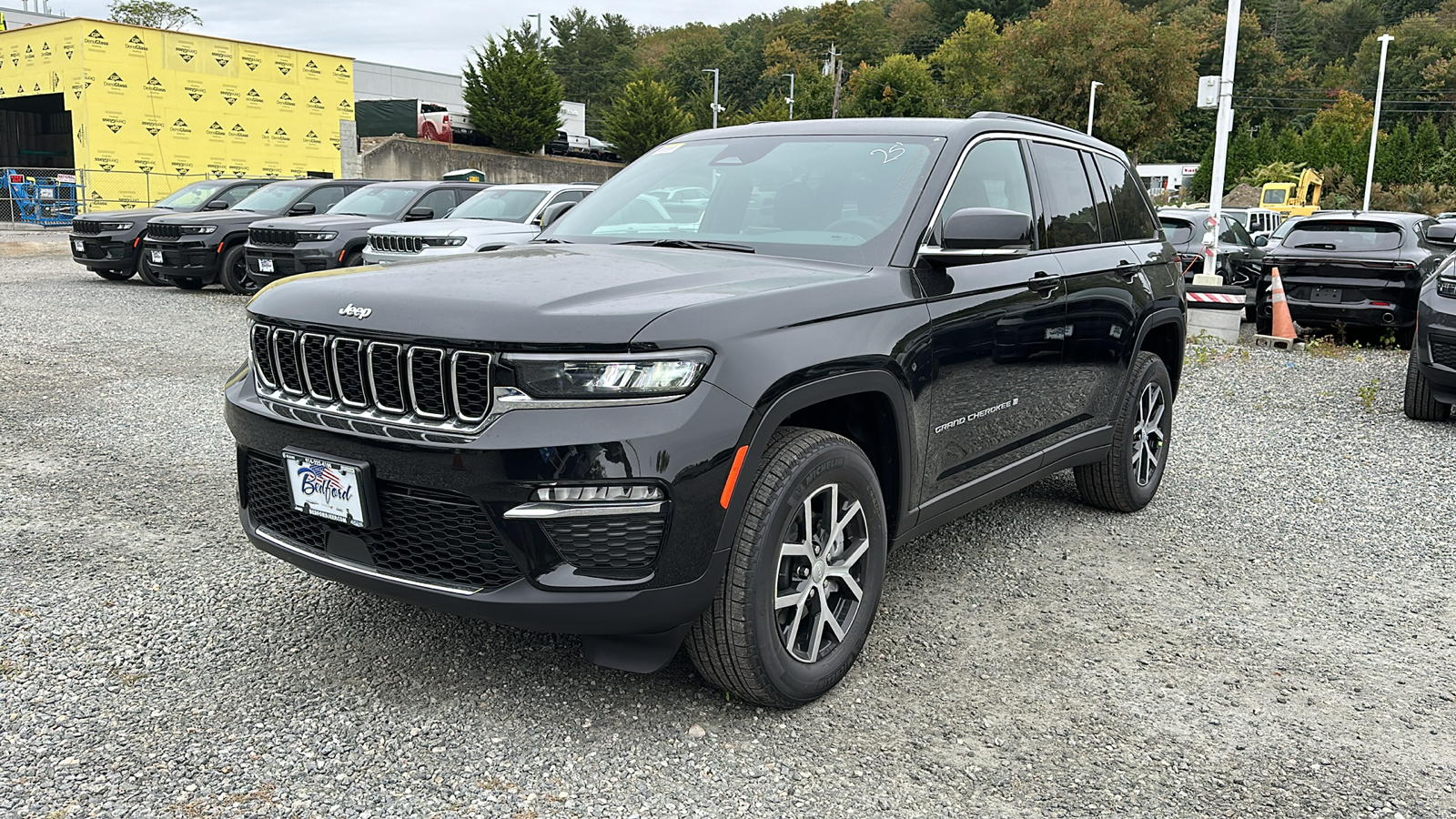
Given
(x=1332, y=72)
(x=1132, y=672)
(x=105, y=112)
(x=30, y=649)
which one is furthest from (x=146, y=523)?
(x=1332, y=72)

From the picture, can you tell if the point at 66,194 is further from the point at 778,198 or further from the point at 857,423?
the point at 857,423

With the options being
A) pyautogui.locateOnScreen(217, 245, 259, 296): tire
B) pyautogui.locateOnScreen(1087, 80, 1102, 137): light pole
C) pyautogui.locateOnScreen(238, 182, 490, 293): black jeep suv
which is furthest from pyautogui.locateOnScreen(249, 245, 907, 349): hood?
pyautogui.locateOnScreen(1087, 80, 1102, 137): light pole

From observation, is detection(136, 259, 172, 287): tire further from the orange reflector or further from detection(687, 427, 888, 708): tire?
the orange reflector

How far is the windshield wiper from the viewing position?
3.94 metres

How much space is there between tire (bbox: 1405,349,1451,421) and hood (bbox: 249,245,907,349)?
650 centimetres

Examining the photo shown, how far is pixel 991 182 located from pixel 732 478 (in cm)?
203

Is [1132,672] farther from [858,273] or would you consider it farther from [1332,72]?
[1332,72]

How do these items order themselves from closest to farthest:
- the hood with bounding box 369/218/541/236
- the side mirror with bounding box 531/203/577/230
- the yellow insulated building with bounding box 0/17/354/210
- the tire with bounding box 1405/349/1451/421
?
the side mirror with bounding box 531/203/577/230 < the tire with bounding box 1405/349/1451/421 < the hood with bounding box 369/218/541/236 < the yellow insulated building with bounding box 0/17/354/210

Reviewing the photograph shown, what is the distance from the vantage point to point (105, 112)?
3216cm

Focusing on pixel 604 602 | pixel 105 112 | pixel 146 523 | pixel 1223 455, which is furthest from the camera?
pixel 105 112

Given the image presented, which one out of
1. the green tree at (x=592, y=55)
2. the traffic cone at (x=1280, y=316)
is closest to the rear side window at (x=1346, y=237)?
the traffic cone at (x=1280, y=316)

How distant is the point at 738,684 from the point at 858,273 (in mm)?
1330

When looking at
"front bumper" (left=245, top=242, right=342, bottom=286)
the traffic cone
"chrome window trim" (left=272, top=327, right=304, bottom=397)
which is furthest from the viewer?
"front bumper" (left=245, top=242, right=342, bottom=286)

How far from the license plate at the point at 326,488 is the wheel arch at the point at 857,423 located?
998 millimetres
